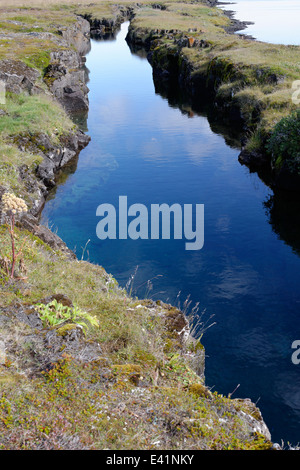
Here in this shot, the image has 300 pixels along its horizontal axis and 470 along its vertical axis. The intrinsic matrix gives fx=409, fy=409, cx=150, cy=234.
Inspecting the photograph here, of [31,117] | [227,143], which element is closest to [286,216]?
[227,143]

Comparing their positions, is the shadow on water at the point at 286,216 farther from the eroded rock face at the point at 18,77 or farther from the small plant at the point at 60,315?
the eroded rock face at the point at 18,77

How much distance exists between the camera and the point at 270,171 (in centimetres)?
2891

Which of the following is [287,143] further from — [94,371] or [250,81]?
[94,371]

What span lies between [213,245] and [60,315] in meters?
12.8

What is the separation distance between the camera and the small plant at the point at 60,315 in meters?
8.74

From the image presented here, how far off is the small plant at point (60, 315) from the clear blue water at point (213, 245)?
5.96 metres

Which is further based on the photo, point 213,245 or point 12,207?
point 213,245

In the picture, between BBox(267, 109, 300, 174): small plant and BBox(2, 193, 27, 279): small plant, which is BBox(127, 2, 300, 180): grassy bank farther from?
BBox(2, 193, 27, 279): small plant

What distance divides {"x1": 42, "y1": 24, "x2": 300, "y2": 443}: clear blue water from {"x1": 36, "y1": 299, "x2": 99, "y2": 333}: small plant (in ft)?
19.5

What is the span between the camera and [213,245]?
20531 millimetres

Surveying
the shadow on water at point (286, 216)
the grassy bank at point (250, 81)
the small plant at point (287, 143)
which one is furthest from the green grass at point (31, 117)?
the shadow on water at point (286, 216)

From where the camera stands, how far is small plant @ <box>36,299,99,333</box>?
8.74 metres

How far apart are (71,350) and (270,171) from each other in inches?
955

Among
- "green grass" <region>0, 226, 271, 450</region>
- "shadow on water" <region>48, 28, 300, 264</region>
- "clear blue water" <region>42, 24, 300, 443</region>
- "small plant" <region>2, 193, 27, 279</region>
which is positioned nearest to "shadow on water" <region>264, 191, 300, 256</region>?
"shadow on water" <region>48, 28, 300, 264</region>
